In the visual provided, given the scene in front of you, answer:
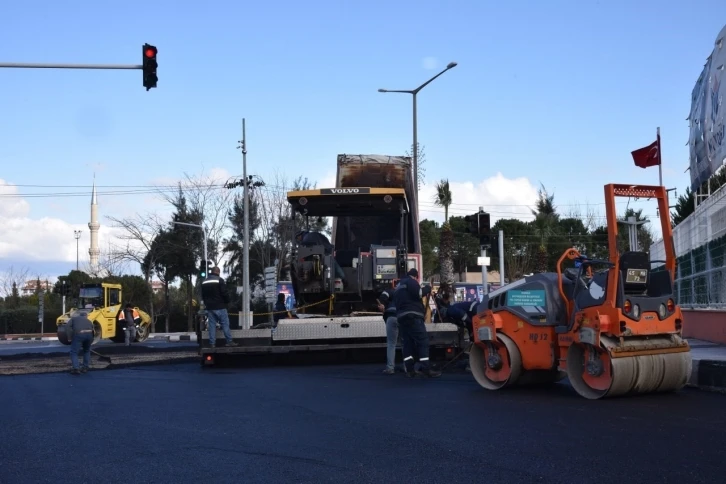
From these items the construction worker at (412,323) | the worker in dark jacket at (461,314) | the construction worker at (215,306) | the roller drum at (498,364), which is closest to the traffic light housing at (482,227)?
the worker in dark jacket at (461,314)

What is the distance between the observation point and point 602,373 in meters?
9.26

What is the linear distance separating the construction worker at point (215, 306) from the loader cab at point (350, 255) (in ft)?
4.67

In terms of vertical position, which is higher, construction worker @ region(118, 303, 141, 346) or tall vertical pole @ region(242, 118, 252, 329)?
tall vertical pole @ region(242, 118, 252, 329)

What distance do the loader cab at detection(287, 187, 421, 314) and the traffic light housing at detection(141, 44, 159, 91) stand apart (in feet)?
10.0

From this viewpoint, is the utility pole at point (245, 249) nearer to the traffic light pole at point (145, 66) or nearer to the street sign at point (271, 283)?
the street sign at point (271, 283)

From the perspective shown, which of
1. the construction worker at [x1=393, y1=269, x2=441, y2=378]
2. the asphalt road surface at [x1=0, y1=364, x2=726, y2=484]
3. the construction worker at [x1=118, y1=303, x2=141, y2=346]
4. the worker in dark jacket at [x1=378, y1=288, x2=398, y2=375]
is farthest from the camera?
the construction worker at [x1=118, y1=303, x2=141, y2=346]

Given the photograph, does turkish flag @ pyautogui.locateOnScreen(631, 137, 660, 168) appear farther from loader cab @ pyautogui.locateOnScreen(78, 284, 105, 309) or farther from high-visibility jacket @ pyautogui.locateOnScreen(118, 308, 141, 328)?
loader cab @ pyautogui.locateOnScreen(78, 284, 105, 309)

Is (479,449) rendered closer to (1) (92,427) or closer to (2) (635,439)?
(2) (635,439)

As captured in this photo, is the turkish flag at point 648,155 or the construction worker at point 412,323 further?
the turkish flag at point 648,155

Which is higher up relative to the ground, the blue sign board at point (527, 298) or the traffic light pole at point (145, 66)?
the traffic light pole at point (145, 66)

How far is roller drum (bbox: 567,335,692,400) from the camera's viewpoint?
912cm

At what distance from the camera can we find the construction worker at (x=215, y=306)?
50.4 ft

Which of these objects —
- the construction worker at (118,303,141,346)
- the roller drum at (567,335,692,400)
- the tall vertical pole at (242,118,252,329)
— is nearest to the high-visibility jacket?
the construction worker at (118,303,141,346)

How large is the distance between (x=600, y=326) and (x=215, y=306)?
27.8ft
